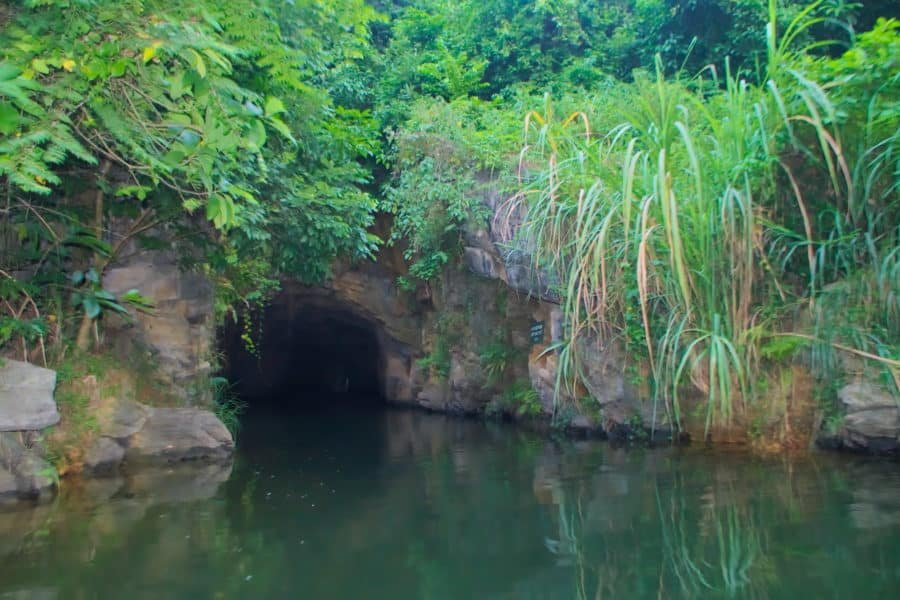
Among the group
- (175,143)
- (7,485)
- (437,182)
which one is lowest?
(7,485)

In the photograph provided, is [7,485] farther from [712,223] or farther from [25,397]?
[712,223]

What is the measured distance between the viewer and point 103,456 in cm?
709

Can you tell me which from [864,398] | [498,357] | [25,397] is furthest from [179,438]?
[864,398]

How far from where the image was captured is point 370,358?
61.7 ft

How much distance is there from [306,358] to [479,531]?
16071 millimetres

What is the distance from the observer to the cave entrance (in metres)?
16.0

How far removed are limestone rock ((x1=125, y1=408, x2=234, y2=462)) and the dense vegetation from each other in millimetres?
1046

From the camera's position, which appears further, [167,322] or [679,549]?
[167,322]

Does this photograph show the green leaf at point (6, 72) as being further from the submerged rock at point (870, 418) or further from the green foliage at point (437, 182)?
the green foliage at point (437, 182)

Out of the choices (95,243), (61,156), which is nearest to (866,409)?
(61,156)

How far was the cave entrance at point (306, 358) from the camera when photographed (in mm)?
15992

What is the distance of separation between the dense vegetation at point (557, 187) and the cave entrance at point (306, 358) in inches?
247

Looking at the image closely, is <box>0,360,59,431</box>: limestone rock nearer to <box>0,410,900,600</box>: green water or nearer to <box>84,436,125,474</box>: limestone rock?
<box>0,410,900,600</box>: green water

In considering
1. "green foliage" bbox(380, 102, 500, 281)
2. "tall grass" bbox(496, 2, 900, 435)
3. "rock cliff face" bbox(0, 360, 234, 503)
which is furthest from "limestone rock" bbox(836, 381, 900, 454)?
"rock cliff face" bbox(0, 360, 234, 503)
